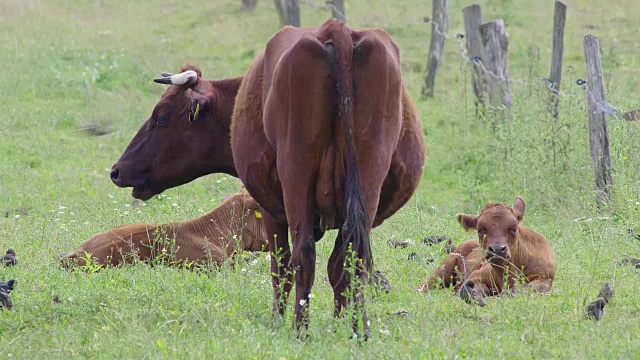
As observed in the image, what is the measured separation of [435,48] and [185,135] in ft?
41.6

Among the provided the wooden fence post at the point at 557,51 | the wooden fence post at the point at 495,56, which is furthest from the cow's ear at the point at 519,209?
the wooden fence post at the point at 495,56

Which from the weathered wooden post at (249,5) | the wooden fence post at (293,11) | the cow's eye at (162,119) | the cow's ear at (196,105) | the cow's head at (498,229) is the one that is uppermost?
the cow's ear at (196,105)

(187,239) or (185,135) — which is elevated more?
(185,135)

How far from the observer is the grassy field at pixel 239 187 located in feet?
21.2

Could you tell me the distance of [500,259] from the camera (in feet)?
29.5

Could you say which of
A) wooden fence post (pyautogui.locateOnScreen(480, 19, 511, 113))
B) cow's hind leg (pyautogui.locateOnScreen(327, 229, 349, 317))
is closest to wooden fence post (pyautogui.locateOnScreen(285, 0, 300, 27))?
wooden fence post (pyautogui.locateOnScreen(480, 19, 511, 113))

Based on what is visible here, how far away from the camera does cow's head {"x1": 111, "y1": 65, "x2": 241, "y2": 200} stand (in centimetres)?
893

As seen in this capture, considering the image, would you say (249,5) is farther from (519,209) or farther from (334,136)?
(334,136)

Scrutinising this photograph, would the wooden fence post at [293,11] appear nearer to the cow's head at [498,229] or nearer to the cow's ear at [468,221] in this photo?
the cow's ear at [468,221]

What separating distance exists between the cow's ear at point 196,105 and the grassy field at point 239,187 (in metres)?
1.24

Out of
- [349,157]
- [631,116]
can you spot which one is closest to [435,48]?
[631,116]

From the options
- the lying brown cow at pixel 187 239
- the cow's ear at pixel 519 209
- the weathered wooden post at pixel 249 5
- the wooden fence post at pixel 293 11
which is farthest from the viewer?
the weathered wooden post at pixel 249 5

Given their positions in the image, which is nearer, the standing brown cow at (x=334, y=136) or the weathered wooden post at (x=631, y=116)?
the standing brown cow at (x=334, y=136)

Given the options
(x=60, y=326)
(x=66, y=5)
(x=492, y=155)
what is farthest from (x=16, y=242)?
(x=66, y=5)
